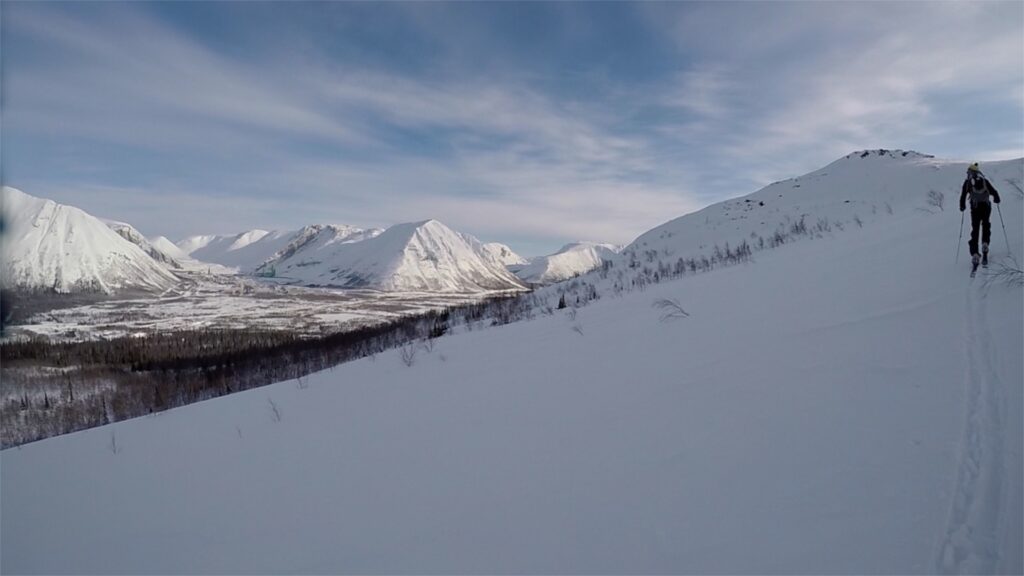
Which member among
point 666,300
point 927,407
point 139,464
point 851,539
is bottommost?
point 139,464

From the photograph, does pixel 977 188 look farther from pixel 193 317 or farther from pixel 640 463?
pixel 193 317

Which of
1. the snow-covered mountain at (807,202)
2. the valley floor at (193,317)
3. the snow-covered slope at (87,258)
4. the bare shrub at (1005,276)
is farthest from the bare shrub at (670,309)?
the snow-covered slope at (87,258)

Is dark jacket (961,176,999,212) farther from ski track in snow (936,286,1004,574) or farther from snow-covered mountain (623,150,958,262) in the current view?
snow-covered mountain (623,150,958,262)

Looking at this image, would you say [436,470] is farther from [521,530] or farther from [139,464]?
[139,464]

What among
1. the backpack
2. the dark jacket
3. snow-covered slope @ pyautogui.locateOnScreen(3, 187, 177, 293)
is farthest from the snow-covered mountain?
snow-covered slope @ pyautogui.locateOnScreen(3, 187, 177, 293)

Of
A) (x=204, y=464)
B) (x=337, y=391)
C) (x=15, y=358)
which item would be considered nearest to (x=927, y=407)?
(x=204, y=464)

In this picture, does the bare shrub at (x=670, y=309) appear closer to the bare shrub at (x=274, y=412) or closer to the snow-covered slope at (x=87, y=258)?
the bare shrub at (x=274, y=412)
